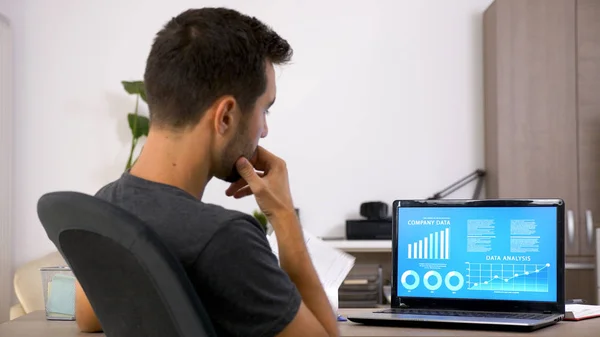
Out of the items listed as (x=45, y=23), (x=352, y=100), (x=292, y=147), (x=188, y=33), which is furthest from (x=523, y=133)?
(x=188, y=33)

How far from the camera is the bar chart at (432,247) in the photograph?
2176 millimetres

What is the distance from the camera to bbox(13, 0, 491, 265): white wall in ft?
15.6

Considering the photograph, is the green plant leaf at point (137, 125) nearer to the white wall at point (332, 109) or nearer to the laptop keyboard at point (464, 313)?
the white wall at point (332, 109)

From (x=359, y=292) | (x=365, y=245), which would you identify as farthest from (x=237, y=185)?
(x=365, y=245)

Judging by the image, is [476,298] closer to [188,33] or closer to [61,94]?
[188,33]

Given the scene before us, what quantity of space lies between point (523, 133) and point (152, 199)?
3.37m

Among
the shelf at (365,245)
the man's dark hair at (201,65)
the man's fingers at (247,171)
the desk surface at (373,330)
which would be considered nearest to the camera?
the man's dark hair at (201,65)

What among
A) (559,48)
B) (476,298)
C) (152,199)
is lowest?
(476,298)

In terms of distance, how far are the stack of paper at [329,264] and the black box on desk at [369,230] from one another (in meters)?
2.23

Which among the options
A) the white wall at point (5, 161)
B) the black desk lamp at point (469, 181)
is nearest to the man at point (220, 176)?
the black desk lamp at point (469, 181)

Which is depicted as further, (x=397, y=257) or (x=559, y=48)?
(x=559, y=48)

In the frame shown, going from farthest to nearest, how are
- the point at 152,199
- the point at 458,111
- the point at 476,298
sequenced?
1. the point at 458,111
2. the point at 476,298
3. the point at 152,199

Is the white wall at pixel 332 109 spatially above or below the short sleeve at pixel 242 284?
above

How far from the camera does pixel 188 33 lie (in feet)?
4.72
